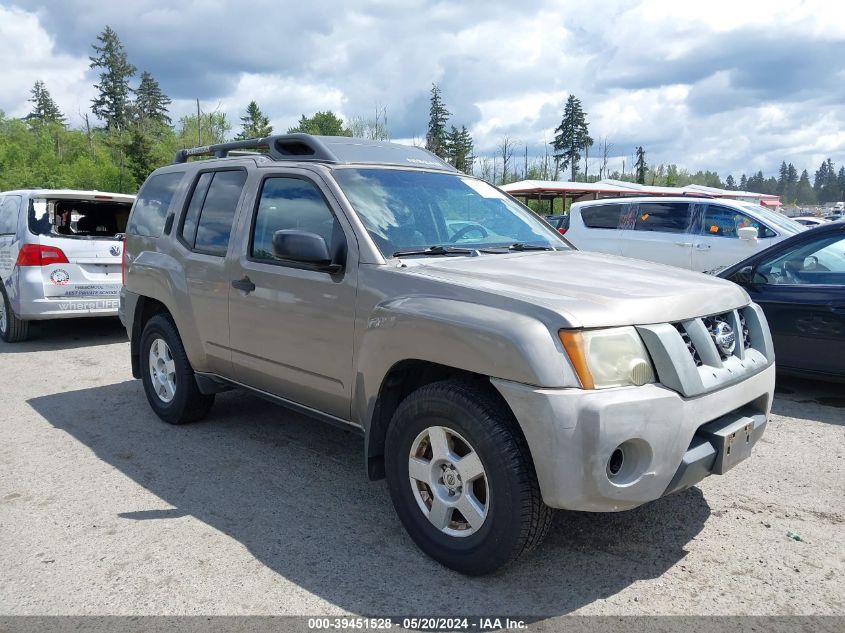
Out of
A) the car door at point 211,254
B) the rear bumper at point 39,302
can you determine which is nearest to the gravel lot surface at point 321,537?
the car door at point 211,254

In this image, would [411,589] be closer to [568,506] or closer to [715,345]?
[568,506]

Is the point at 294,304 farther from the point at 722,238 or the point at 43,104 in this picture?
the point at 43,104

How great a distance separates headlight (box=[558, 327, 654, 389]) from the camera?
102 inches

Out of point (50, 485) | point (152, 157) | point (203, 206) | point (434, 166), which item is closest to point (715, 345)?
point (434, 166)

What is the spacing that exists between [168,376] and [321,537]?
2384 mm

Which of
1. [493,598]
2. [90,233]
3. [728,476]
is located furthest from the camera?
[90,233]

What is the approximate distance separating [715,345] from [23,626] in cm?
305

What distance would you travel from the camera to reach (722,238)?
10234 millimetres

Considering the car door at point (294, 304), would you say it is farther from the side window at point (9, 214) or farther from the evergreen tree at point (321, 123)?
the evergreen tree at point (321, 123)

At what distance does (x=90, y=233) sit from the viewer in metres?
8.39

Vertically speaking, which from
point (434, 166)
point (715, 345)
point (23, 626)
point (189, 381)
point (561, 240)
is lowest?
point (23, 626)

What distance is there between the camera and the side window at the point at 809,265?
5.57m

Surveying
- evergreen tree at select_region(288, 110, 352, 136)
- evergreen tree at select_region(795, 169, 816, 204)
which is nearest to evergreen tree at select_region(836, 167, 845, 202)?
evergreen tree at select_region(795, 169, 816, 204)

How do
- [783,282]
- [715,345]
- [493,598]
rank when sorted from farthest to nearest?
[783,282], [715,345], [493,598]
